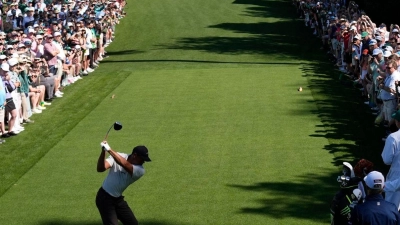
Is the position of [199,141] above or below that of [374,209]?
below

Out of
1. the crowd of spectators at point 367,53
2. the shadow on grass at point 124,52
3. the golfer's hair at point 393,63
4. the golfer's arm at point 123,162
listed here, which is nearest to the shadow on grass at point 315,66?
the crowd of spectators at point 367,53

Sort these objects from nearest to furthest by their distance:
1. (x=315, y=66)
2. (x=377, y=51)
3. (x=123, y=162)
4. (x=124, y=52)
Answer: (x=123, y=162) → (x=377, y=51) → (x=315, y=66) → (x=124, y=52)

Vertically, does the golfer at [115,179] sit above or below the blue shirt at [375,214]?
below

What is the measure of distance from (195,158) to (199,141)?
4.72 ft

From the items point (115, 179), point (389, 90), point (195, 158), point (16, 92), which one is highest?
point (115, 179)

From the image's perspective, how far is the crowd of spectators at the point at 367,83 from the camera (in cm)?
827

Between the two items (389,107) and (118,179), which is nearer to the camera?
(118,179)

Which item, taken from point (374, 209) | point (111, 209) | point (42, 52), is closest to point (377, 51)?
point (42, 52)

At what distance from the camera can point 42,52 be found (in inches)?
931

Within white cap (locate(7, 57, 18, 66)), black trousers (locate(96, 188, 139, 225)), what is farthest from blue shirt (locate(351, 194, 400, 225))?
white cap (locate(7, 57, 18, 66))

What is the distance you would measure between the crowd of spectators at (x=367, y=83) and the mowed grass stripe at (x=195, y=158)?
1755 mm

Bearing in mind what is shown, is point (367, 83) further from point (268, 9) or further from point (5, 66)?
point (268, 9)

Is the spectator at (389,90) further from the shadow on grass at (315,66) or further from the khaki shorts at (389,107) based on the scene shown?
the shadow on grass at (315,66)

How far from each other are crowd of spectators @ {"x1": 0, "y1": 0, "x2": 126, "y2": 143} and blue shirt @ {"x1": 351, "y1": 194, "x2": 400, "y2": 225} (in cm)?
1140
